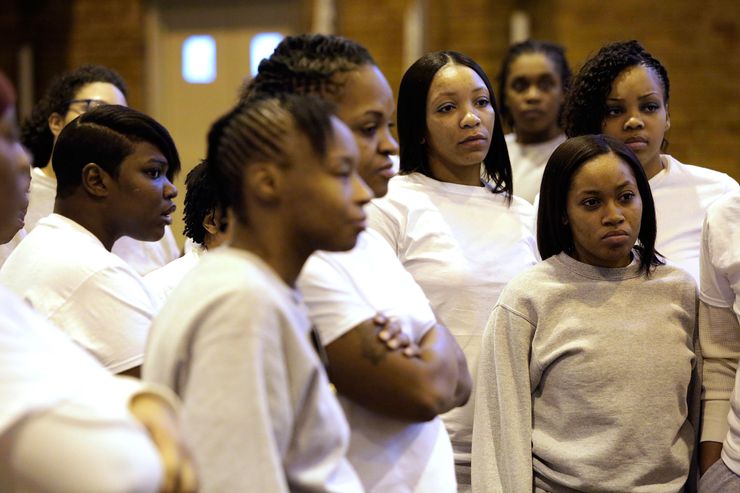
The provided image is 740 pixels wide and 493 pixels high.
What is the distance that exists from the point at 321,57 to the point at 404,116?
3.20 feet

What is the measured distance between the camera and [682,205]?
266cm

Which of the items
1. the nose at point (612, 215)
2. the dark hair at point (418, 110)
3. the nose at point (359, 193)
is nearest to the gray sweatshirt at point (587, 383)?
Result: the nose at point (612, 215)

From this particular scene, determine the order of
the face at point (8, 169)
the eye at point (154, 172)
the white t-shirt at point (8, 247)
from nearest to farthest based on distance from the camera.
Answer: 1. the face at point (8, 169)
2. the eye at point (154, 172)
3. the white t-shirt at point (8, 247)

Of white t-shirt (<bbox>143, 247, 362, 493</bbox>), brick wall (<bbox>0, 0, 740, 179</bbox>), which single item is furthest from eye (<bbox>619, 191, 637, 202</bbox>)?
brick wall (<bbox>0, 0, 740, 179</bbox>)

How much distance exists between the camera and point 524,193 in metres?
3.41

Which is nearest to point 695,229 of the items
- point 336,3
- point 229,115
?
point 229,115

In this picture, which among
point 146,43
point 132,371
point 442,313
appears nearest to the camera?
point 132,371

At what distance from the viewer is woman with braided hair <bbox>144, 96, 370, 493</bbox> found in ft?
3.96

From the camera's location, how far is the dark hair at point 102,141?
2.17 m

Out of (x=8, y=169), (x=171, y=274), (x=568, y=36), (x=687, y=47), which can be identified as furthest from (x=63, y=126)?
(x=687, y=47)

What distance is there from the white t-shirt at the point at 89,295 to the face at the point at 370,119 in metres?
0.59

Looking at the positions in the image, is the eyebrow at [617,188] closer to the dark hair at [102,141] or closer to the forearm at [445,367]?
the forearm at [445,367]

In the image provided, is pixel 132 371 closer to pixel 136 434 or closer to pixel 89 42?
pixel 136 434

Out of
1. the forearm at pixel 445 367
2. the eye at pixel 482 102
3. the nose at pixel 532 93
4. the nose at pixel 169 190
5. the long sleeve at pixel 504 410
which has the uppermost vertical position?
the eye at pixel 482 102
